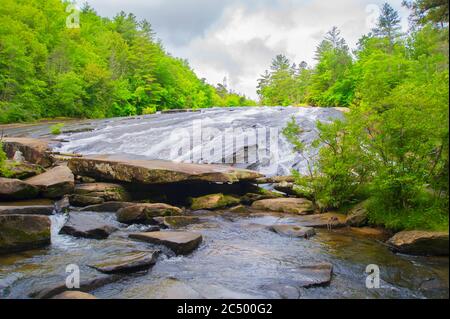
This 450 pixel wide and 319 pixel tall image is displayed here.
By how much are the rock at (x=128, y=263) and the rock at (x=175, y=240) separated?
494mm

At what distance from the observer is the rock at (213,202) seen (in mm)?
11383

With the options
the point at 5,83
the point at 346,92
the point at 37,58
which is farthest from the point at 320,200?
the point at 346,92

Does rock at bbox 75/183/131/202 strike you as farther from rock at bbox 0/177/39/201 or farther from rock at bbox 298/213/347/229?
rock at bbox 298/213/347/229

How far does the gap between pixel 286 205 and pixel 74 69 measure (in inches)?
1331

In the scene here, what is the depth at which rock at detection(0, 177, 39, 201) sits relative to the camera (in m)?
9.30

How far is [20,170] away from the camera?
35.8 feet

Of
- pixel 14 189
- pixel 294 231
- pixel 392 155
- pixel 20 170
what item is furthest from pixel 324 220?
pixel 20 170

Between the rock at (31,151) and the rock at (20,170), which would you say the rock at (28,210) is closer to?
the rock at (20,170)

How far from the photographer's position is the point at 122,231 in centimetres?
855

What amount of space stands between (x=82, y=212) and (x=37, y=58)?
30464 mm

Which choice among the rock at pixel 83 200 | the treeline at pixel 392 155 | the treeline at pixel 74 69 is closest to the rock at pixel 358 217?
the treeline at pixel 392 155

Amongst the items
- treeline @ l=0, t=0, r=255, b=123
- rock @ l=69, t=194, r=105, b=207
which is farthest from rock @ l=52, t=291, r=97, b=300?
treeline @ l=0, t=0, r=255, b=123

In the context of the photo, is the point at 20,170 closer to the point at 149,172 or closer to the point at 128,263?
the point at 149,172

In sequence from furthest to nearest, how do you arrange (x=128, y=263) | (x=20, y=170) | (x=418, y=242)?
(x=20, y=170), (x=418, y=242), (x=128, y=263)
